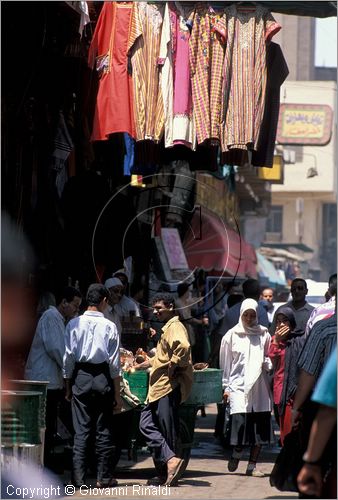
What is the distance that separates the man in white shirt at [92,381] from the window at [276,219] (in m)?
67.5

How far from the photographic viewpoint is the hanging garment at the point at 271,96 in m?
11.5

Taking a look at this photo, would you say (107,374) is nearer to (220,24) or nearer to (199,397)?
(199,397)

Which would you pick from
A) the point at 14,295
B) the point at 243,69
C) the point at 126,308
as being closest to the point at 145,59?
the point at 243,69

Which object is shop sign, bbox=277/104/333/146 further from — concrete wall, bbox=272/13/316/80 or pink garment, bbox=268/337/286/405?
concrete wall, bbox=272/13/316/80

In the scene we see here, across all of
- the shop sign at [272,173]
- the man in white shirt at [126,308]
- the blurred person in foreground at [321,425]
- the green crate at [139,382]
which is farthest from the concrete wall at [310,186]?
the blurred person in foreground at [321,425]

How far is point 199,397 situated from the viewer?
11266 millimetres

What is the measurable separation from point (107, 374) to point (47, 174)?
8.24ft

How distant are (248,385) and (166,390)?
1171mm

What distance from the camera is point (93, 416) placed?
10.1 m

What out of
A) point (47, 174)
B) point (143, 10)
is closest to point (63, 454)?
point (47, 174)

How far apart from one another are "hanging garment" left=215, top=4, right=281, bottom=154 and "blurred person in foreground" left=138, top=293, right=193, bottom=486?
1.70 meters

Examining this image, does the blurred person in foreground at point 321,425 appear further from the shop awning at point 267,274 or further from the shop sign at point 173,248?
the shop awning at point 267,274

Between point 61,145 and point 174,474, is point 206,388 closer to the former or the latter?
point 174,474

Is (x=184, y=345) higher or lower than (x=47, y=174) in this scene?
lower
